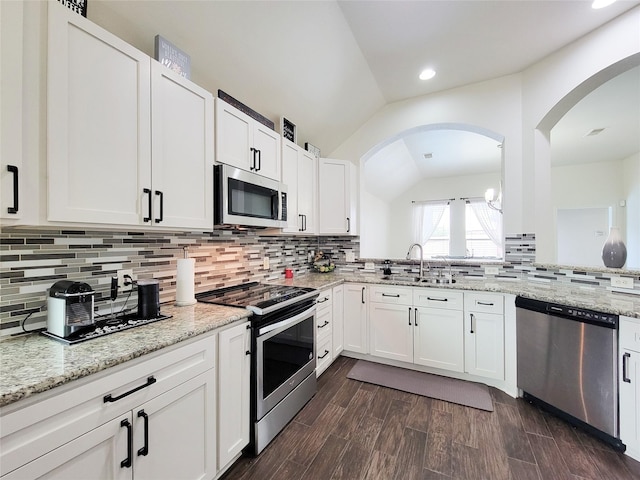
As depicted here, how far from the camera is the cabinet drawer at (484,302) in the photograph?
95.5 inches

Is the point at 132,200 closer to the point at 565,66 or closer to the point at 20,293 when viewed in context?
the point at 20,293

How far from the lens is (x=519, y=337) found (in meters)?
2.30

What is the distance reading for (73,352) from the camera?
103cm

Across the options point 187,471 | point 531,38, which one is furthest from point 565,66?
point 187,471

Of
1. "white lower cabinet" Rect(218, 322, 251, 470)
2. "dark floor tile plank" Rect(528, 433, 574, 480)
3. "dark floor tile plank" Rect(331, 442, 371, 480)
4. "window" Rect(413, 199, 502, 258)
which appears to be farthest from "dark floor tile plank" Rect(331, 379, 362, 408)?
"window" Rect(413, 199, 502, 258)

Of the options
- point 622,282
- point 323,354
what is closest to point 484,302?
point 622,282

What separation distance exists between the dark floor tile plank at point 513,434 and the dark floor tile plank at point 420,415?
0.50 m

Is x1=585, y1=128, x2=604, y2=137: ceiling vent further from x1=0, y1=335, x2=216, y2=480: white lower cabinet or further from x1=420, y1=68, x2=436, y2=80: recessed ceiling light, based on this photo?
x1=0, y1=335, x2=216, y2=480: white lower cabinet

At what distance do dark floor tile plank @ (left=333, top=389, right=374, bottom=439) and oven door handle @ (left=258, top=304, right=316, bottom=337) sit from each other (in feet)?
2.71

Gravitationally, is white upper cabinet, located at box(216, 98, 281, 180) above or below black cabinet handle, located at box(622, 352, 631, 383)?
above

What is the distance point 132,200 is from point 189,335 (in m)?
0.74

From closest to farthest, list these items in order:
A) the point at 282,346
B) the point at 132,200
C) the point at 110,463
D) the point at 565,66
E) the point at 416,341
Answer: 1. the point at 110,463
2. the point at 132,200
3. the point at 282,346
4. the point at 565,66
5. the point at 416,341

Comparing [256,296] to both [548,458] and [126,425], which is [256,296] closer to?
[126,425]

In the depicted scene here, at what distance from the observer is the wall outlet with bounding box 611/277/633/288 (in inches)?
81.0
